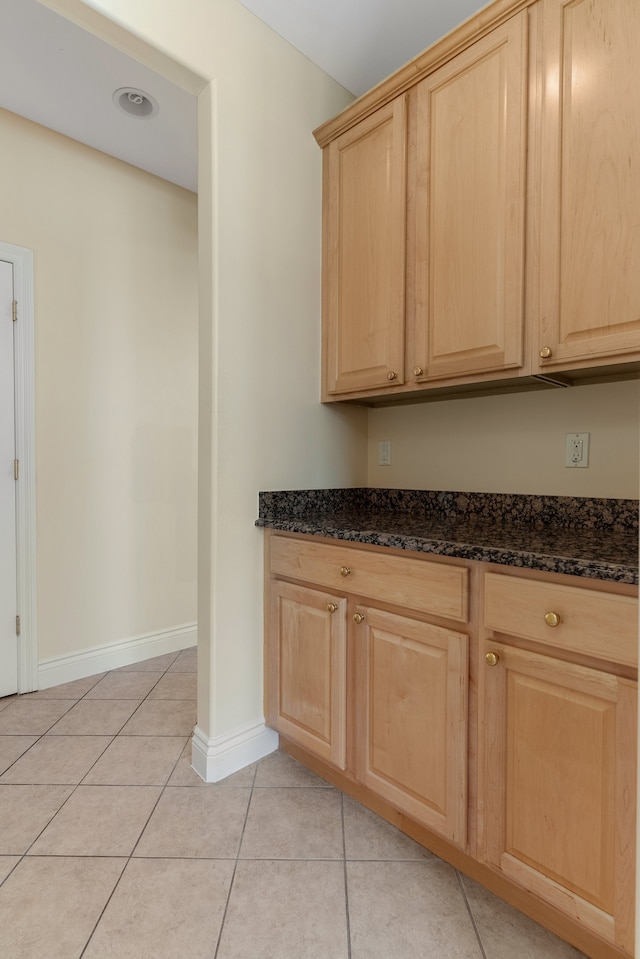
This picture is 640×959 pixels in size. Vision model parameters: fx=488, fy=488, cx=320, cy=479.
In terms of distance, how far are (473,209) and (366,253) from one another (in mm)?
433

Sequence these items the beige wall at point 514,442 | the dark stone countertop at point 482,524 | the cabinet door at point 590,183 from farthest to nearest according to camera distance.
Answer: the beige wall at point 514,442, the cabinet door at point 590,183, the dark stone countertop at point 482,524

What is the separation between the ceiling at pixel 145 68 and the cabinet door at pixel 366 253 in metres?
0.31

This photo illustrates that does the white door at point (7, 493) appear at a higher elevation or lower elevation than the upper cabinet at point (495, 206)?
lower

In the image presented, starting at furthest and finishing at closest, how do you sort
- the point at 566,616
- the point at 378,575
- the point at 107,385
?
1. the point at 107,385
2. the point at 378,575
3. the point at 566,616

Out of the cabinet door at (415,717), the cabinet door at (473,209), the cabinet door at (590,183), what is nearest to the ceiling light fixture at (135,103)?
the cabinet door at (473,209)

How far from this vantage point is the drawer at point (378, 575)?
1.25 meters

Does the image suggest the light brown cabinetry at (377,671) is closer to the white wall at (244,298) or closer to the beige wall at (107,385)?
the white wall at (244,298)

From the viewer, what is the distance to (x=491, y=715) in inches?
46.0

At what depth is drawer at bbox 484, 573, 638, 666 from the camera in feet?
3.18

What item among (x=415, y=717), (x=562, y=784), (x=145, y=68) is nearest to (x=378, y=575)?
(x=415, y=717)

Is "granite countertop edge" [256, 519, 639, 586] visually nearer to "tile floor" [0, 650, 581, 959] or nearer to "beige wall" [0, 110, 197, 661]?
"tile floor" [0, 650, 581, 959]

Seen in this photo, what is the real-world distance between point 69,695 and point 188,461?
134 centimetres

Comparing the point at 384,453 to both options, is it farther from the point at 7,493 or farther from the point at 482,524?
the point at 7,493

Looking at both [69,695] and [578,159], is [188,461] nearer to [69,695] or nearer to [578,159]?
[69,695]
